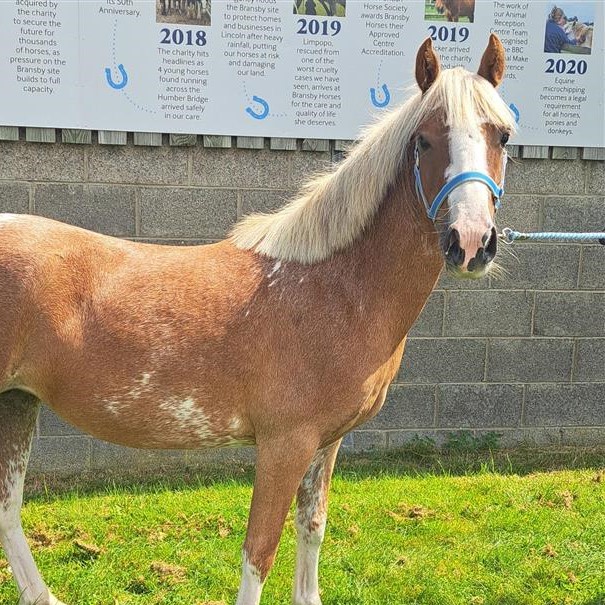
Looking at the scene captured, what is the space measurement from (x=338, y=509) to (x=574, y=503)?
1443 mm

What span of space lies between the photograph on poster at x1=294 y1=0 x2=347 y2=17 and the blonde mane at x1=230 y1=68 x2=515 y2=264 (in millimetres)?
1980

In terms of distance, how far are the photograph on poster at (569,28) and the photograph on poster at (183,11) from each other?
2.25 meters

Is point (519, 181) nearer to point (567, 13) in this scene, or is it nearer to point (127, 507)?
point (567, 13)

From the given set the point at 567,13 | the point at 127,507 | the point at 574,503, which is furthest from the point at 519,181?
the point at 127,507

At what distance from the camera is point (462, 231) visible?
5.92ft

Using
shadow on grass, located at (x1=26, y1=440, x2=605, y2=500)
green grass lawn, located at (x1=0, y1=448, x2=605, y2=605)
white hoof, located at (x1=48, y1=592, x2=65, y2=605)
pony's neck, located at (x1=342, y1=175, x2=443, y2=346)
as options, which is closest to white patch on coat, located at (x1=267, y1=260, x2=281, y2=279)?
pony's neck, located at (x1=342, y1=175, x2=443, y2=346)

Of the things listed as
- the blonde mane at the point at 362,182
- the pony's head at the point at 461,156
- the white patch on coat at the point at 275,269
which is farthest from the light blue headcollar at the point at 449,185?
the white patch on coat at the point at 275,269

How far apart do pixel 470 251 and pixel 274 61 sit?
8.69 feet

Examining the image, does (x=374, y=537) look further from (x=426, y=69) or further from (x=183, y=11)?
(x=183, y=11)

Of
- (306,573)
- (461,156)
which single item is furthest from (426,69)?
(306,573)

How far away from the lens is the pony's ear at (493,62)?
2100 mm

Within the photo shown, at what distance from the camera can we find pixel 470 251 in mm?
1812

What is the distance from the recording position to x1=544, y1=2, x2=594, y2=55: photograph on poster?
427 cm

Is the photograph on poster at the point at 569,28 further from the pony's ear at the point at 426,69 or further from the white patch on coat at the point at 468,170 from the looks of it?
the white patch on coat at the point at 468,170
